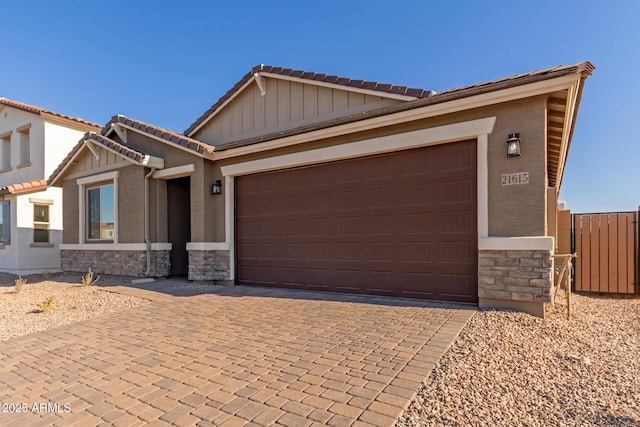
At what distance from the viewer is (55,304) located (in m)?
7.00

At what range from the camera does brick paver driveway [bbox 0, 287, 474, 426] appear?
2.68 m

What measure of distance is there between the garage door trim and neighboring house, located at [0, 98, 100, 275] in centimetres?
857

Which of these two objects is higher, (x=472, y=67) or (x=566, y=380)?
(x=472, y=67)

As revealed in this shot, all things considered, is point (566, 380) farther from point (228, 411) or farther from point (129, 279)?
point (129, 279)

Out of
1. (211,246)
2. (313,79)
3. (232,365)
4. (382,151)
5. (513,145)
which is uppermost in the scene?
(313,79)

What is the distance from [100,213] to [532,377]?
39.6 ft

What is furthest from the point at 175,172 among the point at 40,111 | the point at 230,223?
the point at 40,111

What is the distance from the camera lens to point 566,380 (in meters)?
3.22

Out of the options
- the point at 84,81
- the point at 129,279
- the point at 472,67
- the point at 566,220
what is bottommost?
the point at 129,279

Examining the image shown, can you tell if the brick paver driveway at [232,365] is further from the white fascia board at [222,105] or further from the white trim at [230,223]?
the white fascia board at [222,105]

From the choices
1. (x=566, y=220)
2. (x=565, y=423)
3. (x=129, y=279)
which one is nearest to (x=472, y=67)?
(x=566, y=220)

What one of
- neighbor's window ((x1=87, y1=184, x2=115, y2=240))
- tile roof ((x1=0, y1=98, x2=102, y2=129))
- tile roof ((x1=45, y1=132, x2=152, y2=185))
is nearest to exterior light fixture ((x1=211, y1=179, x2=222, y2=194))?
tile roof ((x1=45, y1=132, x2=152, y2=185))

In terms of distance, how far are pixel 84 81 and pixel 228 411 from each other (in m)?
17.4

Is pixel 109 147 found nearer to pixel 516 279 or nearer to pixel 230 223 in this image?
pixel 230 223
